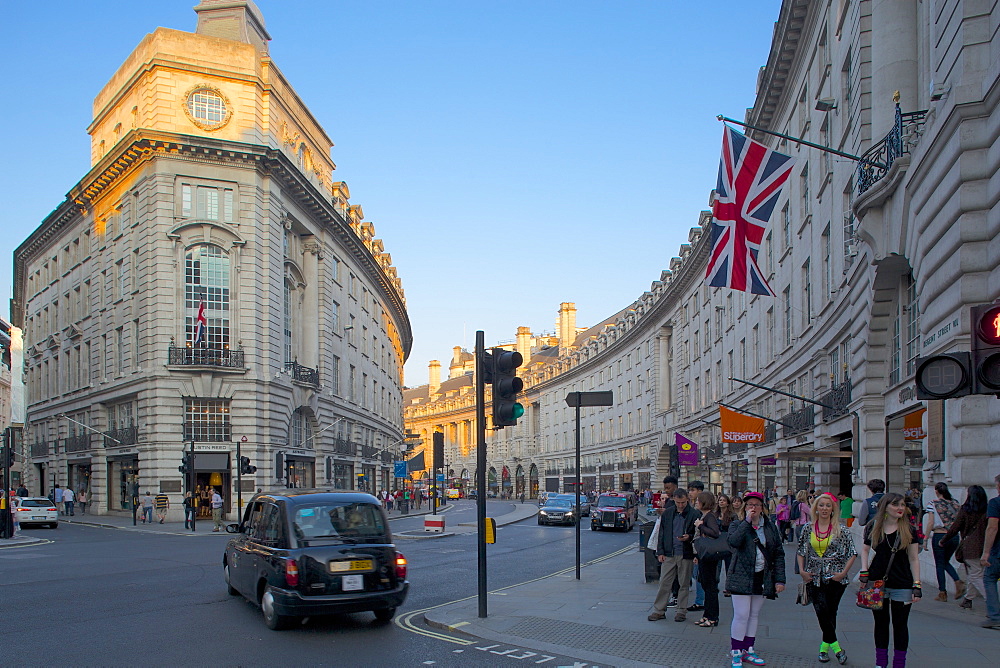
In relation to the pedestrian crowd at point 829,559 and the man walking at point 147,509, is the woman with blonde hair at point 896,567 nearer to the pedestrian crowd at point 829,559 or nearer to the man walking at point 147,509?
the pedestrian crowd at point 829,559

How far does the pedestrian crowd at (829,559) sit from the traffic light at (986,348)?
1.62 m

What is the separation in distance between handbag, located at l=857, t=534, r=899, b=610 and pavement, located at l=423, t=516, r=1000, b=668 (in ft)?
4.50

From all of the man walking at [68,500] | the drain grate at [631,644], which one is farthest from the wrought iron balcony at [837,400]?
the man walking at [68,500]

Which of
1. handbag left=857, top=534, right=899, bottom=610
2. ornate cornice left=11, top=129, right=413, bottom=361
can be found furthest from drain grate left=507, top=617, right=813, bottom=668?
ornate cornice left=11, top=129, right=413, bottom=361

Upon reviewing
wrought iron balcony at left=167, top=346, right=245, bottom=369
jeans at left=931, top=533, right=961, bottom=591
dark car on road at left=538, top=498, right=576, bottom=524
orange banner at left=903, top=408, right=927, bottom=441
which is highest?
wrought iron balcony at left=167, top=346, right=245, bottom=369

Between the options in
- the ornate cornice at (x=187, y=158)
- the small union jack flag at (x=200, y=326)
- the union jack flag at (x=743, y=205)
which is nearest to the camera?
the union jack flag at (x=743, y=205)

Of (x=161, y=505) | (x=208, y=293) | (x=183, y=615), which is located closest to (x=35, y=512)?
(x=161, y=505)

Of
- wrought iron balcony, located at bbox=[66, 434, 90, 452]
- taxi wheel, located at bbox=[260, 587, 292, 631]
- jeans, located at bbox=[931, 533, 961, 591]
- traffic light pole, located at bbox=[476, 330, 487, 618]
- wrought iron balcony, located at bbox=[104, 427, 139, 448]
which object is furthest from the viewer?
wrought iron balcony, located at bbox=[66, 434, 90, 452]

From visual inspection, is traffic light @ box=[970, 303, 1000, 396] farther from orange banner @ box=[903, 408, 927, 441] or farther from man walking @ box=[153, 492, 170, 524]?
man walking @ box=[153, 492, 170, 524]

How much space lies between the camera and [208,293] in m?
42.9

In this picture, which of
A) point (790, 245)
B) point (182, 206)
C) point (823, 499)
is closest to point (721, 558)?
point (823, 499)

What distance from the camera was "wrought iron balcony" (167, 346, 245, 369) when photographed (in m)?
42.1

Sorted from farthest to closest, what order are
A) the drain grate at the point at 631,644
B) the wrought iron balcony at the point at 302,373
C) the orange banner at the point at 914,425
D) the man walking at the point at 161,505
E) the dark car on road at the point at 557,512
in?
1. the wrought iron balcony at the point at 302,373
2. the man walking at the point at 161,505
3. the dark car on road at the point at 557,512
4. the orange banner at the point at 914,425
5. the drain grate at the point at 631,644

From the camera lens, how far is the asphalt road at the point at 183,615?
31.7 feet
